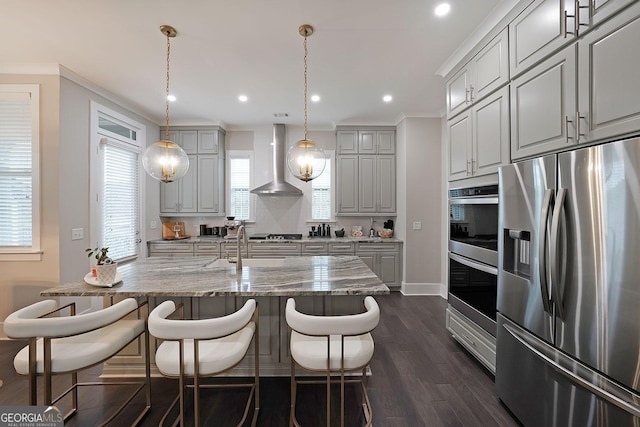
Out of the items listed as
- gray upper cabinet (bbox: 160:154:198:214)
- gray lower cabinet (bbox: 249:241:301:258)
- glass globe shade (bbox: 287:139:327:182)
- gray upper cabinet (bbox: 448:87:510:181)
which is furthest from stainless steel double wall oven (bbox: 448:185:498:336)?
gray upper cabinet (bbox: 160:154:198:214)

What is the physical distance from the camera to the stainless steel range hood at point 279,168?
15.7 feet

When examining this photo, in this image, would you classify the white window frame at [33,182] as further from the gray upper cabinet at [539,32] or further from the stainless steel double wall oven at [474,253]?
the gray upper cabinet at [539,32]

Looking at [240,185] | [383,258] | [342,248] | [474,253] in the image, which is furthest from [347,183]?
[474,253]

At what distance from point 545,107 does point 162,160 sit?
9.55ft

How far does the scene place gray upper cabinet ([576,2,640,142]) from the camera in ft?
4.08

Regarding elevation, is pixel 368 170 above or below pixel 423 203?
above

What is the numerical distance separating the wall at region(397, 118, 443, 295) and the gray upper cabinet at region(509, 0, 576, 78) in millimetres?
2472

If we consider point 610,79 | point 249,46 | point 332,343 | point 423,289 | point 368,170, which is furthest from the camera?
point 368,170

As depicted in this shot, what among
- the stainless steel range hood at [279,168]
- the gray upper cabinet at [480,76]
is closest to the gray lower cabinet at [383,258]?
the stainless steel range hood at [279,168]

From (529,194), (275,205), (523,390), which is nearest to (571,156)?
(529,194)

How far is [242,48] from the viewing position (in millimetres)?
2633

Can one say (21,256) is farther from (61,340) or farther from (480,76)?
(480,76)

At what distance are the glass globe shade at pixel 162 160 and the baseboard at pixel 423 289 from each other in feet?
12.4

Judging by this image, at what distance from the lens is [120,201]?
4.01 m
